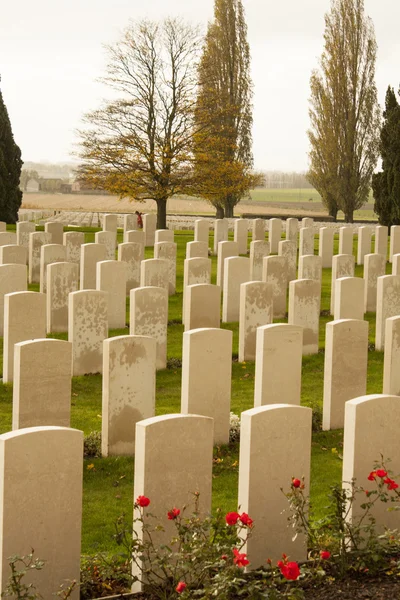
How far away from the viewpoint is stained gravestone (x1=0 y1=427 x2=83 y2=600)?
5.09 metres

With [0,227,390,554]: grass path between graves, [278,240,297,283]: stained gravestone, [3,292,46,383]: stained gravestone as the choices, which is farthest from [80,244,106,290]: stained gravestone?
[3,292,46,383]: stained gravestone

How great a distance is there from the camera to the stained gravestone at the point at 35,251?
58.0 feet

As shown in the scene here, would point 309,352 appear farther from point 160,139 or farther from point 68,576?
point 160,139

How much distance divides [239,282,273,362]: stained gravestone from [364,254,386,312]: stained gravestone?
4.21 meters

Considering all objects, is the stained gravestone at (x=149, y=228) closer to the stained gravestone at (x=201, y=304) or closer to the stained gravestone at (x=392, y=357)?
the stained gravestone at (x=201, y=304)

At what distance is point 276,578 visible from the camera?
5344 mm

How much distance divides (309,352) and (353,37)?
1090 inches

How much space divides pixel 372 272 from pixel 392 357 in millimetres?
6496

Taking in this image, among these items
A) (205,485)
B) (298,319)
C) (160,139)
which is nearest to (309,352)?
(298,319)

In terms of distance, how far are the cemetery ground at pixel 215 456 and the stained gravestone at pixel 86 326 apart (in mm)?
228

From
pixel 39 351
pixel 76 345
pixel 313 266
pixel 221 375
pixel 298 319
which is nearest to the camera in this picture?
pixel 39 351

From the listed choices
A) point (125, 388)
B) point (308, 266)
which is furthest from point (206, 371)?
point (308, 266)

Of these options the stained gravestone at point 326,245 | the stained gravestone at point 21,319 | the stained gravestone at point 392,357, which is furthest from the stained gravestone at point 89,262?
the stained gravestone at point 392,357

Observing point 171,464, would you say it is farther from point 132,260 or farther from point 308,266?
point 132,260
